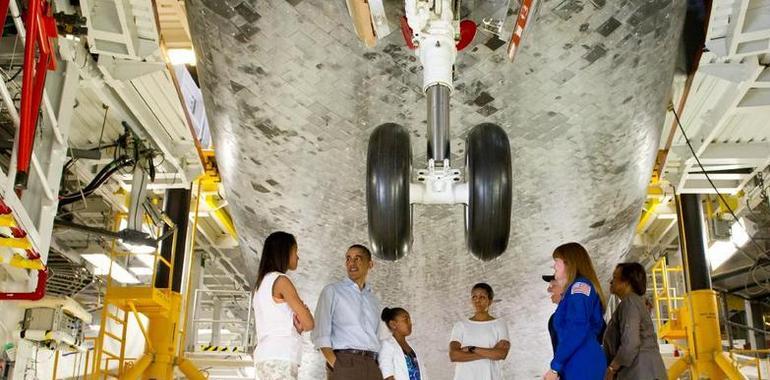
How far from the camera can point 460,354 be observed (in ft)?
16.7

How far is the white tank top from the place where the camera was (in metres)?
3.64

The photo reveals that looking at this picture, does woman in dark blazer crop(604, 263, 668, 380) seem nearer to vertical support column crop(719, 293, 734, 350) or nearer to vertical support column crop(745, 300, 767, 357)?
vertical support column crop(719, 293, 734, 350)

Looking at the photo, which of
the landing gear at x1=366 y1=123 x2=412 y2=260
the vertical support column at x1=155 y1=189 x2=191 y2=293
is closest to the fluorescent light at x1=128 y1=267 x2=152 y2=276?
the vertical support column at x1=155 y1=189 x2=191 y2=293

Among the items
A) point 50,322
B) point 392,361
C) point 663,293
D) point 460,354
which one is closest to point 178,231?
point 50,322

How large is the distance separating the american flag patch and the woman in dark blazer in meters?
0.62

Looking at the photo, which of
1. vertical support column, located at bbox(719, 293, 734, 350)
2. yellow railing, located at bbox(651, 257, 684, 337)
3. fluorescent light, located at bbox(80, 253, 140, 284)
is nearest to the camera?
yellow railing, located at bbox(651, 257, 684, 337)

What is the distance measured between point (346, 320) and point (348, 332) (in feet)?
0.22

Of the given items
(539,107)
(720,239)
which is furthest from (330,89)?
(720,239)

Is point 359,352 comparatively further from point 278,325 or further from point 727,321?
point 727,321

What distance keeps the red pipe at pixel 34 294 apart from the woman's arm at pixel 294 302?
3126mm

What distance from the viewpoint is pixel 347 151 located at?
467 centimetres

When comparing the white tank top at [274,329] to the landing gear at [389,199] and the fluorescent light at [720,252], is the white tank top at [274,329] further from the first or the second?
the fluorescent light at [720,252]

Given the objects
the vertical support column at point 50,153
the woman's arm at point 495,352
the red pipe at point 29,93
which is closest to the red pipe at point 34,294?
the vertical support column at point 50,153

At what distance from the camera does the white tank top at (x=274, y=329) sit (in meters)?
3.64
